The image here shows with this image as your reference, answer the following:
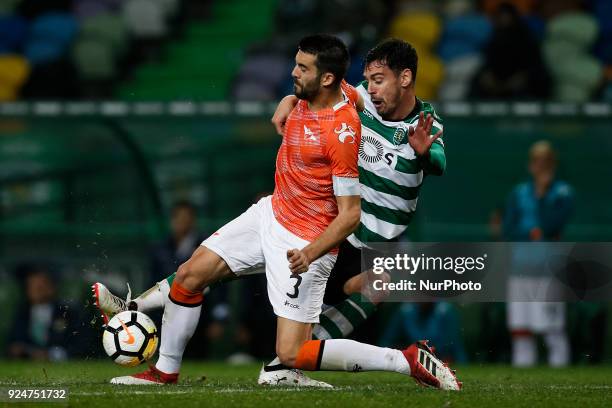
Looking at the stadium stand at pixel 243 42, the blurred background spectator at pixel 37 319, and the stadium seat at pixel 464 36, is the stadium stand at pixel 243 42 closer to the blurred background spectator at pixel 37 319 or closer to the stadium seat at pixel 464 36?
the stadium seat at pixel 464 36

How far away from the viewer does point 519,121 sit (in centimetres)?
1286

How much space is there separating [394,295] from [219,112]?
357 centimetres

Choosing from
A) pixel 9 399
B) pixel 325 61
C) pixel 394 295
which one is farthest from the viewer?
pixel 394 295

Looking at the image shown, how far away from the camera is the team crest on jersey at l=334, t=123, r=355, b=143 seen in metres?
8.07

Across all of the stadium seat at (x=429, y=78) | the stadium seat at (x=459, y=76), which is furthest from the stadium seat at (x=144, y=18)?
the stadium seat at (x=459, y=76)

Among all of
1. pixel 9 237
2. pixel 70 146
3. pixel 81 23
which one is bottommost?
pixel 9 237

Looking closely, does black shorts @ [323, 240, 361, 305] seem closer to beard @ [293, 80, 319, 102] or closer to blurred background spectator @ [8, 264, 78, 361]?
beard @ [293, 80, 319, 102]

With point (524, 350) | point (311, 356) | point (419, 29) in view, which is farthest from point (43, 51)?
point (311, 356)

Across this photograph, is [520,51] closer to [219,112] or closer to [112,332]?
[219,112]

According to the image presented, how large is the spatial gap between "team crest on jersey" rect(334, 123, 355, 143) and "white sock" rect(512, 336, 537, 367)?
4.80m

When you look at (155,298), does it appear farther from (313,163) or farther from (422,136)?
(422,136)

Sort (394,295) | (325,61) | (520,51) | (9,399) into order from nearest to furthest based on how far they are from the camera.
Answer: (9,399) → (325,61) → (394,295) → (520,51)

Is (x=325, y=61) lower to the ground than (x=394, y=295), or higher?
higher

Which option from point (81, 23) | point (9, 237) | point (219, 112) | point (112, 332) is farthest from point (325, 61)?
point (81, 23)
